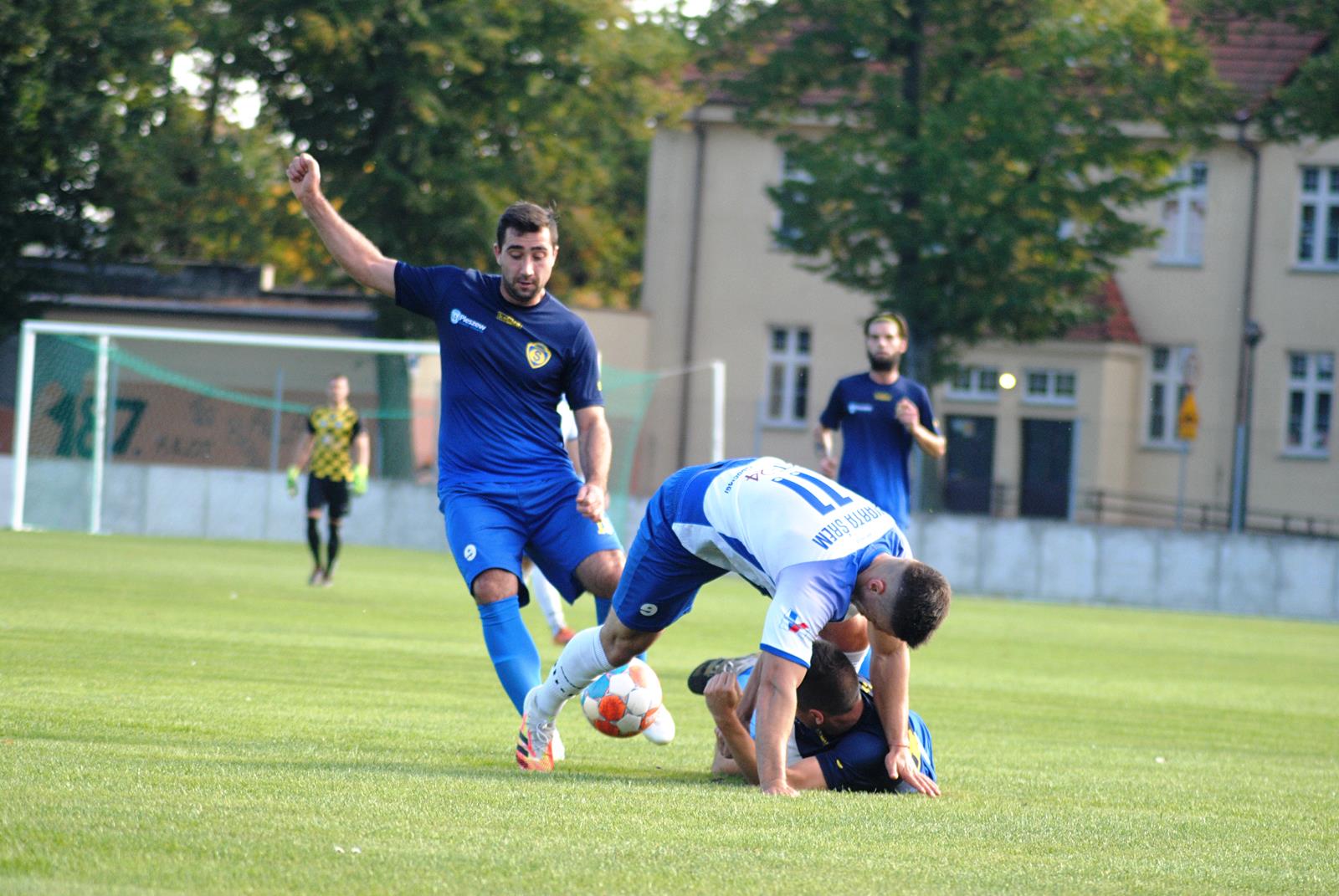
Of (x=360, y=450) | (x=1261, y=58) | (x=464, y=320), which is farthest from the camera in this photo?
(x=1261, y=58)

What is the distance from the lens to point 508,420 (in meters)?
7.38

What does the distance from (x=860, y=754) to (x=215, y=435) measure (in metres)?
24.9

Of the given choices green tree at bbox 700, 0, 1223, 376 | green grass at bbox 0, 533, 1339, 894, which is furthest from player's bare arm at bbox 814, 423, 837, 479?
green tree at bbox 700, 0, 1223, 376

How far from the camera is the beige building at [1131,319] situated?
37.7m

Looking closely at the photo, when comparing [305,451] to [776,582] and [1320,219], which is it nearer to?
[776,582]

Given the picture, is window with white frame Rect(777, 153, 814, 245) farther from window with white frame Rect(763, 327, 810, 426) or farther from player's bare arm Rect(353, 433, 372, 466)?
player's bare arm Rect(353, 433, 372, 466)

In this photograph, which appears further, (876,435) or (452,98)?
(452,98)

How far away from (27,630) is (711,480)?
656 centimetres

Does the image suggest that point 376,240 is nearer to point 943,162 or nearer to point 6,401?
point 6,401

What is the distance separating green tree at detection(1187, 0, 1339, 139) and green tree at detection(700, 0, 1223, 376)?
3.04 ft

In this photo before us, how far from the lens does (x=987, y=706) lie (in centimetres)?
1105

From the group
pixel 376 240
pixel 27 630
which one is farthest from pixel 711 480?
pixel 376 240

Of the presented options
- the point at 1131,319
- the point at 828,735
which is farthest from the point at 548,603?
the point at 1131,319

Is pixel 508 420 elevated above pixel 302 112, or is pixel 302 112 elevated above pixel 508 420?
pixel 302 112
